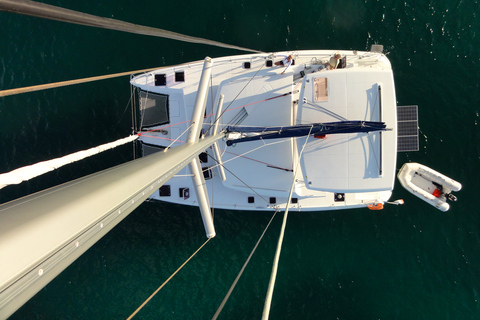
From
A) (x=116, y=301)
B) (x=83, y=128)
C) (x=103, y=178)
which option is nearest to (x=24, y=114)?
(x=83, y=128)

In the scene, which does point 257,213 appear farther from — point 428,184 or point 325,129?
point 428,184

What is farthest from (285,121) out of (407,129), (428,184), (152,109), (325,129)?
(428,184)

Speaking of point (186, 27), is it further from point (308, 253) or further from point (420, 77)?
point (308, 253)

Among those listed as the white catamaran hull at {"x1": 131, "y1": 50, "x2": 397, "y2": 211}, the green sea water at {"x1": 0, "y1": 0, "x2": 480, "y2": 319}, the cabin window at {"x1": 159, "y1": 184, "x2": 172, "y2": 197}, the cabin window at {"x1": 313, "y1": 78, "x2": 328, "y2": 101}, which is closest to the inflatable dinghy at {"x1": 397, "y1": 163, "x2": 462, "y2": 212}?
the green sea water at {"x1": 0, "y1": 0, "x2": 480, "y2": 319}

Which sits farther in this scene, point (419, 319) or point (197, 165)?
point (419, 319)

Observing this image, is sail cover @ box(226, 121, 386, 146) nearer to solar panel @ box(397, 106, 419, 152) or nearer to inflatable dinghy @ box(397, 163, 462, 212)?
solar panel @ box(397, 106, 419, 152)

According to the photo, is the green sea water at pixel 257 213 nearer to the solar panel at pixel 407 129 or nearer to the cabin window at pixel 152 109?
the cabin window at pixel 152 109

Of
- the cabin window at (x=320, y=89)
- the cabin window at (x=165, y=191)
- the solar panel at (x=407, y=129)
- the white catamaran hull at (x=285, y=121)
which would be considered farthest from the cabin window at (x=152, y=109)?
the solar panel at (x=407, y=129)
